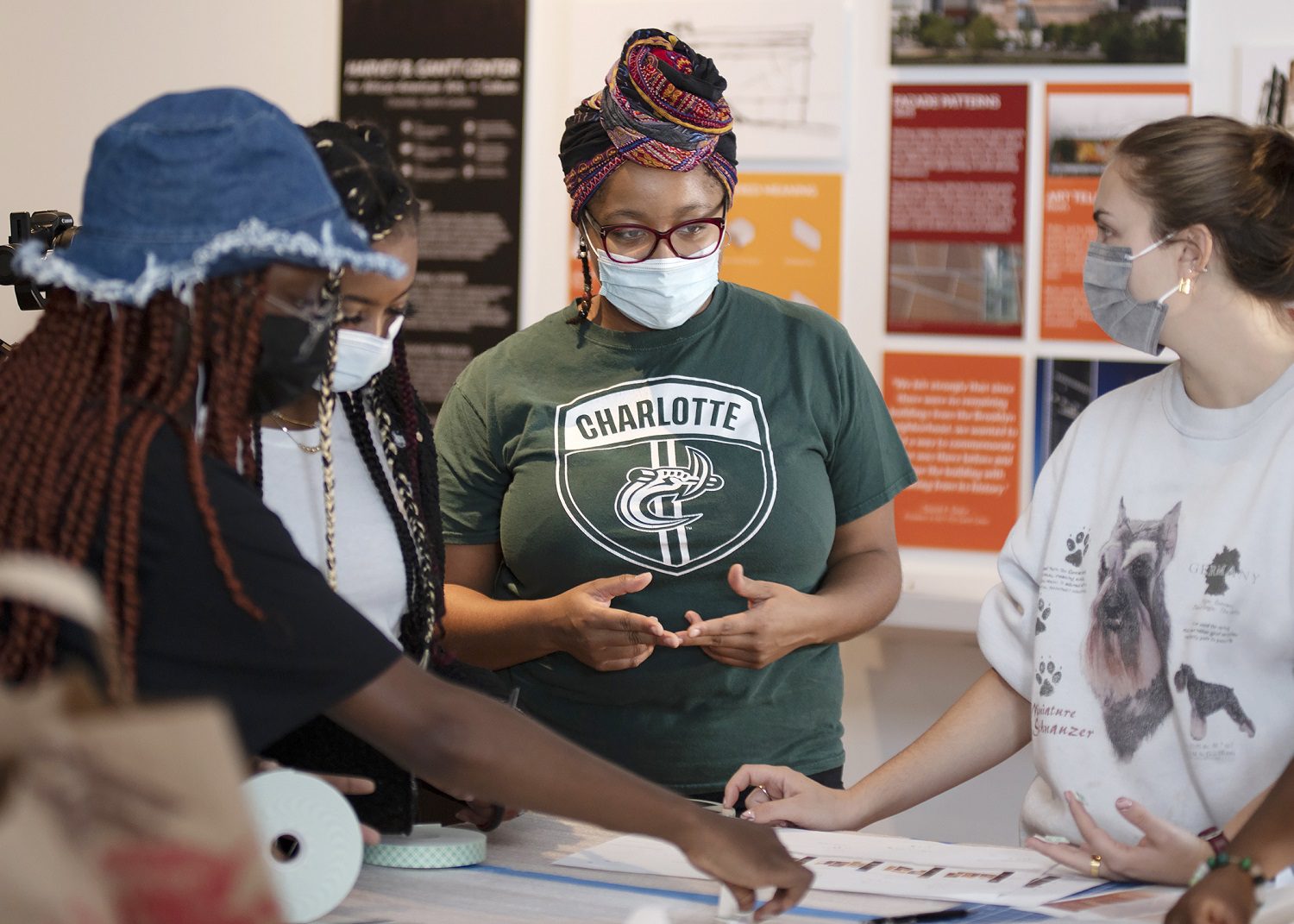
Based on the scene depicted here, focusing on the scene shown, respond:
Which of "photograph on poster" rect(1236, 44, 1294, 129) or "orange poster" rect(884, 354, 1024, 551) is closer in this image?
"photograph on poster" rect(1236, 44, 1294, 129)

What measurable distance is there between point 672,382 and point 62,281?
0.98 metres

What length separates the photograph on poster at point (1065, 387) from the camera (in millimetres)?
2883

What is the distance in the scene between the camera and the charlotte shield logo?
1.89 metres

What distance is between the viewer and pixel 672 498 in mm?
1896

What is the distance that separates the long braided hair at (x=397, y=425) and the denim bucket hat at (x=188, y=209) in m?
0.34

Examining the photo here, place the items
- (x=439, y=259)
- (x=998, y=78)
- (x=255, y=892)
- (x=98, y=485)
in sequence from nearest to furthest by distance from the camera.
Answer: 1. (x=255, y=892)
2. (x=98, y=485)
3. (x=998, y=78)
4. (x=439, y=259)

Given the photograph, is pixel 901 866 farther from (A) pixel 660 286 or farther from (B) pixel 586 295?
(B) pixel 586 295

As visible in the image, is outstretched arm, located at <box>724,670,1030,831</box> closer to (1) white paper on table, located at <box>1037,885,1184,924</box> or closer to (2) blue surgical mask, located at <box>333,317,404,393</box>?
(1) white paper on table, located at <box>1037,885,1184,924</box>

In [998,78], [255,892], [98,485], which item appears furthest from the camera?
[998,78]

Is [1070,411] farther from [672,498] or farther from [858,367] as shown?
[672,498]

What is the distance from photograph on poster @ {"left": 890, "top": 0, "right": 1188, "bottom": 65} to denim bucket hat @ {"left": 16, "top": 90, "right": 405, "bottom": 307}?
2.05 m

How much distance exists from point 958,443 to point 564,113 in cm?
118

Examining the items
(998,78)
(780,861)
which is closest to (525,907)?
(780,861)

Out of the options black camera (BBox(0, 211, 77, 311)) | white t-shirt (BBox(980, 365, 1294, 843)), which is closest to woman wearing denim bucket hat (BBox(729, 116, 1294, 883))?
white t-shirt (BBox(980, 365, 1294, 843))
